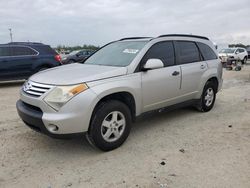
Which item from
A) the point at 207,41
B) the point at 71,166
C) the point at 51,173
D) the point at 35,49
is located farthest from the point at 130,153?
Result: the point at 35,49

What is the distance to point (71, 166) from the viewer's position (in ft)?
12.2

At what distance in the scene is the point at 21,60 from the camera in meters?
10.9

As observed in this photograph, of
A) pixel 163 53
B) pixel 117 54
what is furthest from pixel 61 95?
pixel 163 53

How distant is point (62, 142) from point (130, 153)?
1.19m

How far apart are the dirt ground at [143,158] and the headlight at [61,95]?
0.83 meters

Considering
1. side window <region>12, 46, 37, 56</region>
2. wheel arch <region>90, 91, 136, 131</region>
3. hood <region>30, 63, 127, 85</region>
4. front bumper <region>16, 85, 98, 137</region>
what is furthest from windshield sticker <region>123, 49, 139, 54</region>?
side window <region>12, 46, 37, 56</region>

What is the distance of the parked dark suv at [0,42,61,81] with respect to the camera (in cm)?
1069

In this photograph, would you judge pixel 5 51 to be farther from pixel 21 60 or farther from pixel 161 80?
pixel 161 80

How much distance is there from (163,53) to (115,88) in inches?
58.7

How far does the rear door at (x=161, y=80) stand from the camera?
4648 millimetres

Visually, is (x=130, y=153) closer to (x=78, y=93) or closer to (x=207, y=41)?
(x=78, y=93)

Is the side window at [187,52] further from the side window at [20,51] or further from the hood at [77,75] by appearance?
the side window at [20,51]

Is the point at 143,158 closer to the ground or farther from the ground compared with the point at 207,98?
closer to the ground

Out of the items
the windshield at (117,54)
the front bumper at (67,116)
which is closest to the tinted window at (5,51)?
the windshield at (117,54)
